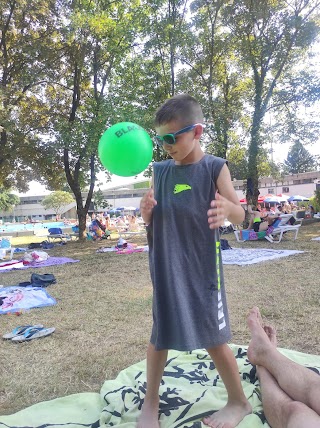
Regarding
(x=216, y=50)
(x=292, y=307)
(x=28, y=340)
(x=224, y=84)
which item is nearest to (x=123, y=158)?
(x=28, y=340)

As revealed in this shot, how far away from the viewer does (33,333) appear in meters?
3.91

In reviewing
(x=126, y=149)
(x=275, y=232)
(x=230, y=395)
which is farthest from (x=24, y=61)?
(x=230, y=395)

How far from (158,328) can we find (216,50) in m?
16.4

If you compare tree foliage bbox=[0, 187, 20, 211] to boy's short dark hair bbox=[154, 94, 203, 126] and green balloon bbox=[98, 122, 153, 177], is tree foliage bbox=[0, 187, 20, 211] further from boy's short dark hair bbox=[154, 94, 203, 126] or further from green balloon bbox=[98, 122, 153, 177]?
boy's short dark hair bbox=[154, 94, 203, 126]

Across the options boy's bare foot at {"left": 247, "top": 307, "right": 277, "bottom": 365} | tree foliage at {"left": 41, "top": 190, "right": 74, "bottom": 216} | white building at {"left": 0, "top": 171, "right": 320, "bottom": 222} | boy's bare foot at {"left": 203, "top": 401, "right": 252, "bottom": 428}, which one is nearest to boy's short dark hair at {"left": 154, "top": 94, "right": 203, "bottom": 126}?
boy's bare foot at {"left": 247, "top": 307, "right": 277, "bottom": 365}

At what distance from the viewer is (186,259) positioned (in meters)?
1.87

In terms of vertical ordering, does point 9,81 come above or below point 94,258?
above

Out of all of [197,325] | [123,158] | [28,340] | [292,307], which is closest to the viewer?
[197,325]

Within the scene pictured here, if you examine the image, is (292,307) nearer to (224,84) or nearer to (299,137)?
(299,137)

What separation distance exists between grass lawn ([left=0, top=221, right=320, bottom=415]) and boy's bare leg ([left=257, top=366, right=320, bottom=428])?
1.29 metres

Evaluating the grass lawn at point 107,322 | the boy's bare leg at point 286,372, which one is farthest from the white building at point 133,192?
the boy's bare leg at point 286,372

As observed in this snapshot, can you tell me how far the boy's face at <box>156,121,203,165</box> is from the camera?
186 cm

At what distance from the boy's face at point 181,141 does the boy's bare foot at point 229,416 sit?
1.40 meters

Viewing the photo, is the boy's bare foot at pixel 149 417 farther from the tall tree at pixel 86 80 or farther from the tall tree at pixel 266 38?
the tall tree at pixel 266 38
